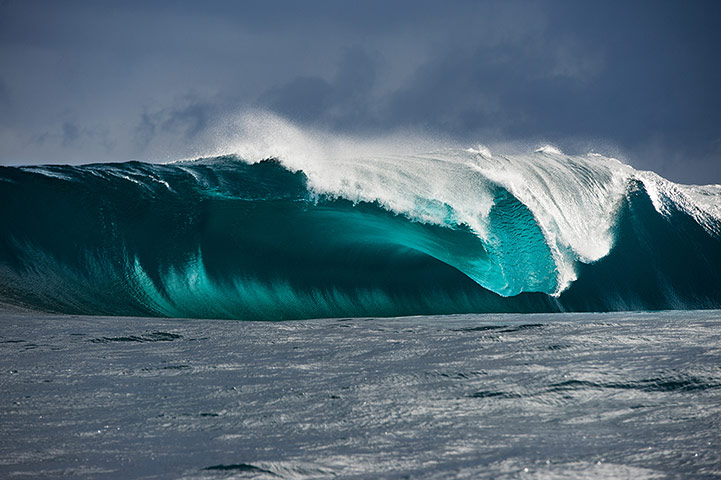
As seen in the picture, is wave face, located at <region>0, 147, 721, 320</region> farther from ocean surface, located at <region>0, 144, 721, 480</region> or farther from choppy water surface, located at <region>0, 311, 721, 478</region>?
choppy water surface, located at <region>0, 311, 721, 478</region>

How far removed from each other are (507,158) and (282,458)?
8.53 meters

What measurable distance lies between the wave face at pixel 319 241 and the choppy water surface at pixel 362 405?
2.94 metres

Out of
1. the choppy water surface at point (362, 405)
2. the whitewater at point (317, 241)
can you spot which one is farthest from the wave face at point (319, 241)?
the choppy water surface at point (362, 405)

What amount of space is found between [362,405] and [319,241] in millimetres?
5873

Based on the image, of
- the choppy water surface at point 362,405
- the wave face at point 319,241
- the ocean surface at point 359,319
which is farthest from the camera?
the wave face at point 319,241

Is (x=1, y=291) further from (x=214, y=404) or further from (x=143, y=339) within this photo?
(x=214, y=404)

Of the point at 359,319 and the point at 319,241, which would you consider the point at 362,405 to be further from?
the point at 319,241

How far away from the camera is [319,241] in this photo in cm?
840

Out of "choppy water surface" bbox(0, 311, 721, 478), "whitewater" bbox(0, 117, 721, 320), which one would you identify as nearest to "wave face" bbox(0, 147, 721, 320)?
"whitewater" bbox(0, 117, 721, 320)

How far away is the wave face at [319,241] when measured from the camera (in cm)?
740

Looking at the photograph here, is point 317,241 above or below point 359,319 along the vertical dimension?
above

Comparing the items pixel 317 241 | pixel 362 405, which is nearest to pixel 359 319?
pixel 317 241

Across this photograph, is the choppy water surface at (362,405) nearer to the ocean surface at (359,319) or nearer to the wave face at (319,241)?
the ocean surface at (359,319)

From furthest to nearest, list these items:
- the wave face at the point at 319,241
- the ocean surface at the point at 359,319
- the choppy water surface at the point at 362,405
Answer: the wave face at the point at 319,241 < the ocean surface at the point at 359,319 < the choppy water surface at the point at 362,405
